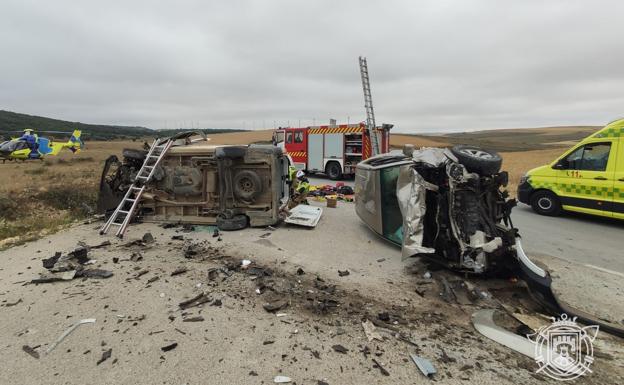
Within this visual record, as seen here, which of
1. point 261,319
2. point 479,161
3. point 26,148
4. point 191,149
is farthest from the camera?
→ point 26,148

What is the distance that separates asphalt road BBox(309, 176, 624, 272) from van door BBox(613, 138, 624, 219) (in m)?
0.36

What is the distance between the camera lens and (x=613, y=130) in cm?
639

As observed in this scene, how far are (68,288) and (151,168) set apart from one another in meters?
3.39

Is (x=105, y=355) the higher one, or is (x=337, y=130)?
(x=337, y=130)

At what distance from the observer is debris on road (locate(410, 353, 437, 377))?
2.21m

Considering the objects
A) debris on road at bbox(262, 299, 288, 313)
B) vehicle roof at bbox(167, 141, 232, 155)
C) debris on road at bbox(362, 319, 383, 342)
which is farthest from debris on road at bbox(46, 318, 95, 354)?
vehicle roof at bbox(167, 141, 232, 155)

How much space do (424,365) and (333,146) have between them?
39.0ft

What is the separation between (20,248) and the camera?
486 cm

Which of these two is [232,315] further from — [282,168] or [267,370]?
[282,168]

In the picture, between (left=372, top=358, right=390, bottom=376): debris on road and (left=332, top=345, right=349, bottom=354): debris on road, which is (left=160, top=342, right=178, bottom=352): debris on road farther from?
(left=372, top=358, right=390, bottom=376): debris on road

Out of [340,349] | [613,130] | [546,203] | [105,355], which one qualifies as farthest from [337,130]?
[105,355]

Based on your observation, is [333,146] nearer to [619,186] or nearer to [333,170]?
[333,170]

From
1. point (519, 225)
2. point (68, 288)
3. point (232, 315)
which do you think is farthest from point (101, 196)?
point (519, 225)

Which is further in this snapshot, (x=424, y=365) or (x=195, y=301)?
(x=195, y=301)
